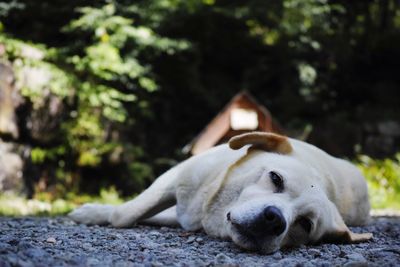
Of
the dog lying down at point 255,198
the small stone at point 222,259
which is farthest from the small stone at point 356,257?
the small stone at point 222,259

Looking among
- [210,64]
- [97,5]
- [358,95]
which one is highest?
[97,5]

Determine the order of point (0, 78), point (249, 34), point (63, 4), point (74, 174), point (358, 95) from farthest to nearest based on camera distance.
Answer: point (358, 95) → point (249, 34) → point (63, 4) → point (74, 174) → point (0, 78)

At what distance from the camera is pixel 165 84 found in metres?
10.4

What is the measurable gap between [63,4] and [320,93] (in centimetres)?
623

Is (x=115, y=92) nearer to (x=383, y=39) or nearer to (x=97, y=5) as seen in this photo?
(x=97, y=5)

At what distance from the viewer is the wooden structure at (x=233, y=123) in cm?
752

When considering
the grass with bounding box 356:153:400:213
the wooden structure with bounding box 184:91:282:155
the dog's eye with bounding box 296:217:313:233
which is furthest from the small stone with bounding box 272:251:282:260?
the grass with bounding box 356:153:400:213

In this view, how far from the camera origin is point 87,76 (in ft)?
29.0

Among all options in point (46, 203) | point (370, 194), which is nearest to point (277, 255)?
point (46, 203)

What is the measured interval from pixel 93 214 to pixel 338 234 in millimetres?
1947

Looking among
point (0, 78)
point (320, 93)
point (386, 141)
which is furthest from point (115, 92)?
point (386, 141)

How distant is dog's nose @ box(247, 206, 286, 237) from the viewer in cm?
278

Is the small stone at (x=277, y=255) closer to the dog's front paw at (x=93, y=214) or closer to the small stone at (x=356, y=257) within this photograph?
the small stone at (x=356, y=257)

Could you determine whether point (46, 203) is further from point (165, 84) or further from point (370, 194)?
point (370, 194)
